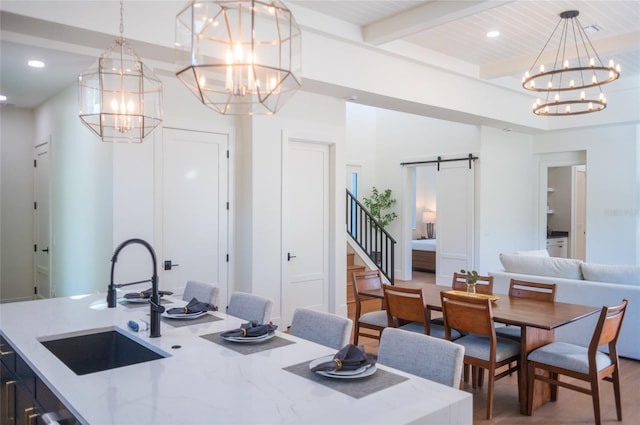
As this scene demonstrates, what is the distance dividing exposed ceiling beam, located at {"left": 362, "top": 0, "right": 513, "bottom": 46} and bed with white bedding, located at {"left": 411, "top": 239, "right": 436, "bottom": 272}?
6.21 metres

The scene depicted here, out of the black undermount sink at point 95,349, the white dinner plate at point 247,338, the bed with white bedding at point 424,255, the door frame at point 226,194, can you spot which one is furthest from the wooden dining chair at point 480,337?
the bed with white bedding at point 424,255

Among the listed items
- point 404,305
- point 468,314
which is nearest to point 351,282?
point 404,305

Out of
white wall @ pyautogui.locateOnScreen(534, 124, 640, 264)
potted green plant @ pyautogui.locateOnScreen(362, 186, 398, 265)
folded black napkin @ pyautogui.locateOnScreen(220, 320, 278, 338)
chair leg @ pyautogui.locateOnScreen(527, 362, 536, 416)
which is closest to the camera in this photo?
folded black napkin @ pyautogui.locateOnScreen(220, 320, 278, 338)

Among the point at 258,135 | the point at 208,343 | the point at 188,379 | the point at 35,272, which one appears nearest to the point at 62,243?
the point at 35,272

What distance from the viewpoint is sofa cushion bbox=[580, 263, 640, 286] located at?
15.3ft

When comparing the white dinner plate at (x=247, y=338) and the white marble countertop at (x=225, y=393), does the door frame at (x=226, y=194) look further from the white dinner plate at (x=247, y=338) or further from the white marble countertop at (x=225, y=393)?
the white dinner plate at (x=247, y=338)

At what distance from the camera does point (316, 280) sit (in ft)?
19.9

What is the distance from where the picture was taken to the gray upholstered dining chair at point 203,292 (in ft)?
11.2

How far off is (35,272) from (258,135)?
4175mm

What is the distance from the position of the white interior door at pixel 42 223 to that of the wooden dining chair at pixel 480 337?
16.7 ft

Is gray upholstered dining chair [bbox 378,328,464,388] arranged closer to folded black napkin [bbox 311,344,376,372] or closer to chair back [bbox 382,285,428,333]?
folded black napkin [bbox 311,344,376,372]

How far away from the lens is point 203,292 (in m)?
3.52

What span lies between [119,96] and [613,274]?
4701mm

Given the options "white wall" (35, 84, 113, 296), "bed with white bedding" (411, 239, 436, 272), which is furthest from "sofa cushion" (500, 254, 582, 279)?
"bed with white bedding" (411, 239, 436, 272)
